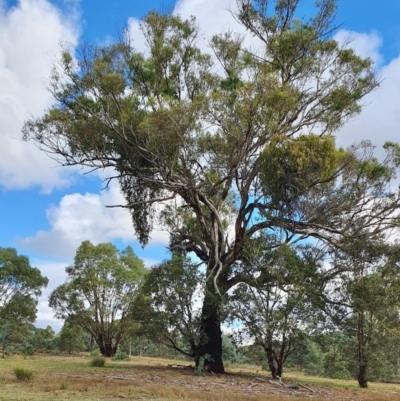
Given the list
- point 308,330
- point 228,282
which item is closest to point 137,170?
point 228,282

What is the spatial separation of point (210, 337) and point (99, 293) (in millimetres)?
10997

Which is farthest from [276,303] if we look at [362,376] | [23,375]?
[23,375]

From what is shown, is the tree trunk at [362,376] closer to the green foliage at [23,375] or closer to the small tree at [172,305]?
the small tree at [172,305]

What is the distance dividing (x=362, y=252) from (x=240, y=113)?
234 inches

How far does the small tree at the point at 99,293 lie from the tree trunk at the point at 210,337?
9.73m

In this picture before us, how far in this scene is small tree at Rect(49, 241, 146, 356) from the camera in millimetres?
25016

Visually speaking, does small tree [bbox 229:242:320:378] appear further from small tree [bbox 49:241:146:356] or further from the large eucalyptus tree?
small tree [bbox 49:241:146:356]

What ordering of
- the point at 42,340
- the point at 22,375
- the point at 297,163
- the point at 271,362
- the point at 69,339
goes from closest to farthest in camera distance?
the point at 22,375 → the point at 297,163 → the point at 271,362 → the point at 69,339 → the point at 42,340

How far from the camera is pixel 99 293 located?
25078 mm

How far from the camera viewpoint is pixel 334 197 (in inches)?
609

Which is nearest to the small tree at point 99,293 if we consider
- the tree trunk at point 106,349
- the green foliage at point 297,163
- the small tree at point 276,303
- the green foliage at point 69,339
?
the tree trunk at point 106,349

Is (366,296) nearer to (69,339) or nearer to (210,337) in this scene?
(210,337)

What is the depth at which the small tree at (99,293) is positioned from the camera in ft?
82.1

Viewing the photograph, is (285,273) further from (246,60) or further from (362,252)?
(246,60)
